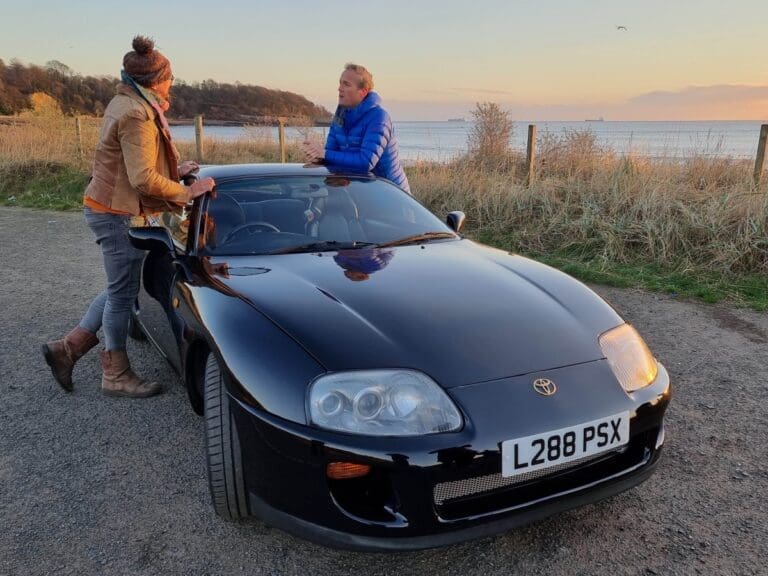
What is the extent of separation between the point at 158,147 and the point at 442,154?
8.15 metres

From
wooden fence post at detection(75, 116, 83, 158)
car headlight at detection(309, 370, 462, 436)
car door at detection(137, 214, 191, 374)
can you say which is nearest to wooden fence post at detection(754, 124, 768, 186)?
car door at detection(137, 214, 191, 374)

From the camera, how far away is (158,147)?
10.1ft

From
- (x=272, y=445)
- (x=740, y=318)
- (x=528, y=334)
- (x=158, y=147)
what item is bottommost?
(x=740, y=318)

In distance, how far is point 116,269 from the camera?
125 inches

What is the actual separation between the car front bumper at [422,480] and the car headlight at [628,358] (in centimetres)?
19

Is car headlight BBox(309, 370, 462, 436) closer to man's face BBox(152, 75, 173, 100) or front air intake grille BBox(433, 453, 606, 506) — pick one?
front air intake grille BBox(433, 453, 606, 506)

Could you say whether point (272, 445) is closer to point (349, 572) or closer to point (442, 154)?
point (349, 572)

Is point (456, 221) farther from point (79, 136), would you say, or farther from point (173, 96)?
point (79, 136)

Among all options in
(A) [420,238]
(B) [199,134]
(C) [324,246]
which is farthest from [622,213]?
(B) [199,134]

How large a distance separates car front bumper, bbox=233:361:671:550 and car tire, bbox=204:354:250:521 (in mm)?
134

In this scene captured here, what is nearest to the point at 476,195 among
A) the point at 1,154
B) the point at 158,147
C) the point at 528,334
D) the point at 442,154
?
the point at 442,154

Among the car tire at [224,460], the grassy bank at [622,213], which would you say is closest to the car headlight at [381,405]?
the car tire at [224,460]

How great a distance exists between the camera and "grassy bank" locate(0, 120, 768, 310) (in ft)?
18.9

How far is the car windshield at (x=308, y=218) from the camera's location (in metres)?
2.87
